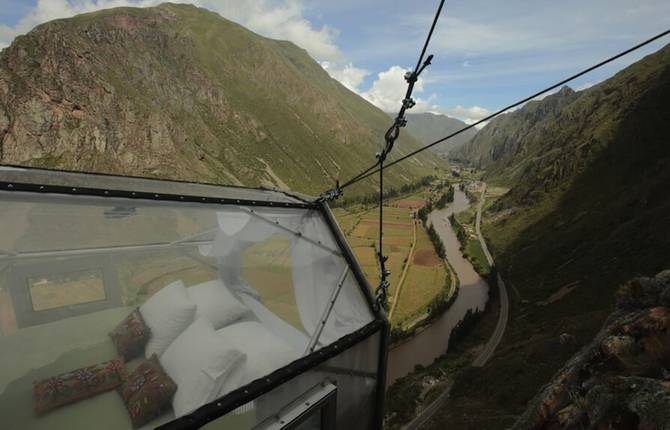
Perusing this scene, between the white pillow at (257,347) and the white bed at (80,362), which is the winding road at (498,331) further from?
the white bed at (80,362)

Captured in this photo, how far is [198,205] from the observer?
3.87 m

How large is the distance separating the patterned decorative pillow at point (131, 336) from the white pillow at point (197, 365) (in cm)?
21

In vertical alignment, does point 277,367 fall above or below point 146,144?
below

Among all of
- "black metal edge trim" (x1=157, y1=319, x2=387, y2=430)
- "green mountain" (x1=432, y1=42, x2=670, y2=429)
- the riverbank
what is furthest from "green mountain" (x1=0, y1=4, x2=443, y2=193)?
"black metal edge trim" (x1=157, y1=319, x2=387, y2=430)

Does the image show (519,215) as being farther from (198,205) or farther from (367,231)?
(198,205)

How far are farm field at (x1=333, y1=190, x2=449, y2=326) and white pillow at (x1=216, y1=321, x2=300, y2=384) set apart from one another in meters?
27.2

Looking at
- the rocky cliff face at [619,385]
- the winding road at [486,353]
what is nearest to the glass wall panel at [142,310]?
the rocky cliff face at [619,385]

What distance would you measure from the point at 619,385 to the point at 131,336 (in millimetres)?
8437

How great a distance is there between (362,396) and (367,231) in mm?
100460

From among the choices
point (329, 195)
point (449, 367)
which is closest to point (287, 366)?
point (329, 195)

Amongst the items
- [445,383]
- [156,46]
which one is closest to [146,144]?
[156,46]

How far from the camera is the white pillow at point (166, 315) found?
305 centimetres

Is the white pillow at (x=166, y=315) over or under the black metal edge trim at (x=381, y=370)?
over

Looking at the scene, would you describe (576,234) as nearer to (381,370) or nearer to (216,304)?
(381,370)
